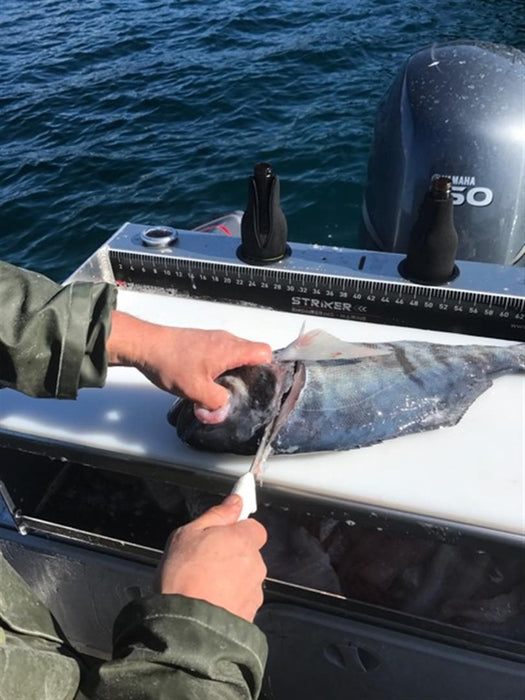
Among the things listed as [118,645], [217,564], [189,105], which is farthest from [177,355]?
[189,105]

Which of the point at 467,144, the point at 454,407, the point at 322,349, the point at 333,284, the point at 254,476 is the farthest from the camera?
the point at 467,144

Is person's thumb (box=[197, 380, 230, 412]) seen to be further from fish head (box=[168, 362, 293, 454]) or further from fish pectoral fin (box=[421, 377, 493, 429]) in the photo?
fish pectoral fin (box=[421, 377, 493, 429])

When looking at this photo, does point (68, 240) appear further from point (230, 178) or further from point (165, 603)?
point (165, 603)

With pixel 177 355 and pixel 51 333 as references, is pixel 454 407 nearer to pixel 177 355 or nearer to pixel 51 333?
pixel 177 355

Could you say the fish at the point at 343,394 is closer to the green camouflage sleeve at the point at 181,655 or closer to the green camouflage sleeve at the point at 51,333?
the green camouflage sleeve at the point at 51,333

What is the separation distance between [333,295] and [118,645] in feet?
4.52

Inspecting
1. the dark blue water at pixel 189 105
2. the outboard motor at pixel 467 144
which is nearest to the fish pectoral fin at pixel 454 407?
the outboard motor at pixel 467 144

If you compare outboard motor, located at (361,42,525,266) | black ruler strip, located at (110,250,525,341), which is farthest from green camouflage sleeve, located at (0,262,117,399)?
outboard motor, located at (361,42,525,266)

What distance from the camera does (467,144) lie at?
2711 mm

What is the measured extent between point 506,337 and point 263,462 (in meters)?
1.02

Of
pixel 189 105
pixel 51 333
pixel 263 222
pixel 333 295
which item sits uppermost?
pixel 51 333

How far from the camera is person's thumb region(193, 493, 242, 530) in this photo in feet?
4.43

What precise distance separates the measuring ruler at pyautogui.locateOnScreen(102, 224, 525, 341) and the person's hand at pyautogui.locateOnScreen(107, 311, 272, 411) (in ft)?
2.26

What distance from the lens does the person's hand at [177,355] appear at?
5.39 feet
